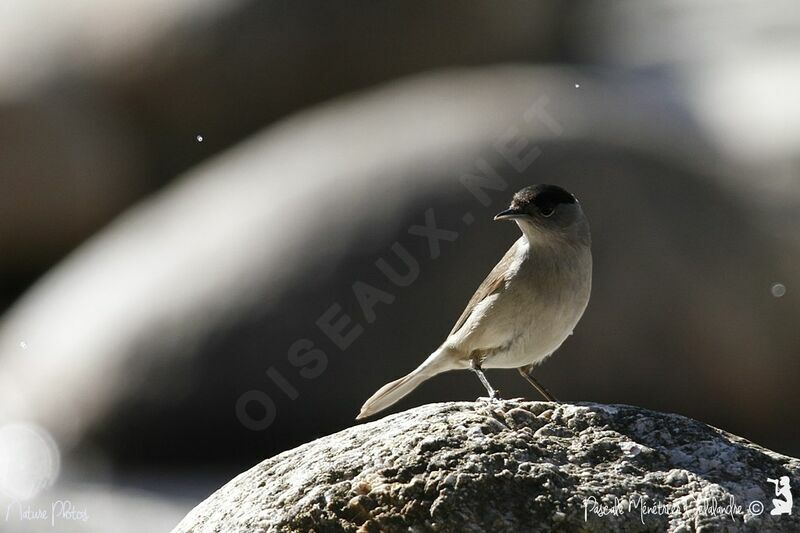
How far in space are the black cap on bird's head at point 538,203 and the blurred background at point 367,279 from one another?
388cm

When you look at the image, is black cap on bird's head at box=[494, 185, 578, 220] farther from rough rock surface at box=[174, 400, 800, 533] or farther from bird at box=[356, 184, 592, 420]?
rough rock surface at box=[174, 400, 800, 533]

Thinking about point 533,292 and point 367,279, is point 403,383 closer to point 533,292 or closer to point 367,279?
point 533,292

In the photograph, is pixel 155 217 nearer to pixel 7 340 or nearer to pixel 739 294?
pixel 7 340

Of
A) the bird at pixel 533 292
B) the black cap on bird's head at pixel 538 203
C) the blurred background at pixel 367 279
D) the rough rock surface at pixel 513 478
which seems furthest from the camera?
the blurred background at pixel 367 279

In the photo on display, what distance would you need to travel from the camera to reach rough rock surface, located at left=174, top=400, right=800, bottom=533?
13.8ft

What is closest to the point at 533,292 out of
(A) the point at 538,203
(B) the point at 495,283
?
(B) the point at 495,283

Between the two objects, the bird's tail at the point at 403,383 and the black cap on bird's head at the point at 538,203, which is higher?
the black cap on bird's head at the point at 538,203

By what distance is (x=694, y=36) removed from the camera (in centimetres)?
1770

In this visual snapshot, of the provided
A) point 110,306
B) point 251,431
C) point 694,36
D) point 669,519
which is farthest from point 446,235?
point 694,36

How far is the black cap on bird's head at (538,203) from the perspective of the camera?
20.1 feet

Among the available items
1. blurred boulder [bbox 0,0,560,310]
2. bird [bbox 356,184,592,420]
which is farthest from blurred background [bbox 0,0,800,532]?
bird [bbox 356,184,592,420]

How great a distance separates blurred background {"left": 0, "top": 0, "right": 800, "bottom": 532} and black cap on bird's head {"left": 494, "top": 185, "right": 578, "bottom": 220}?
3884 mm

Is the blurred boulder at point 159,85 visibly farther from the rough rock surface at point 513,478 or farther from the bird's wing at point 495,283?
the rough rock surface at point 513,478

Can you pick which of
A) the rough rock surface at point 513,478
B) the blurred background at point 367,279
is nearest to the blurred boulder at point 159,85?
the blurred background at point 367,279
